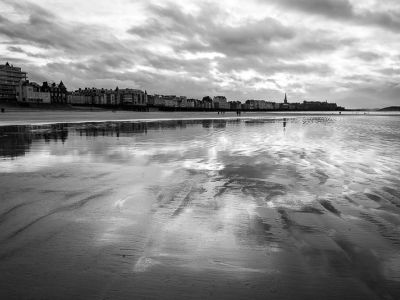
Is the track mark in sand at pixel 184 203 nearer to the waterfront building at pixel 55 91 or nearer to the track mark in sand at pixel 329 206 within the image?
the track mark in sand at pixel 329 206

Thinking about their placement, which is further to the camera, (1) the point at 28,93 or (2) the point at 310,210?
(1) the point at 28,93

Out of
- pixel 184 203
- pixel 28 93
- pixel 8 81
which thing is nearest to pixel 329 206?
pixel 184 203

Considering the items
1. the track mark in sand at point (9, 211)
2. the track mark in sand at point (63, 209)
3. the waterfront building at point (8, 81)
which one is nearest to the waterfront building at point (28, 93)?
the waterfront building at point (8, 81)

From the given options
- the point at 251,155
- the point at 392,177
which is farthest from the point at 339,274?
the point at 251,155

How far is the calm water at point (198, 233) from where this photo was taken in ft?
13.3

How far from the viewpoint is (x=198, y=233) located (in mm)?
5715

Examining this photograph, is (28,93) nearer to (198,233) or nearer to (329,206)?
(329,206)

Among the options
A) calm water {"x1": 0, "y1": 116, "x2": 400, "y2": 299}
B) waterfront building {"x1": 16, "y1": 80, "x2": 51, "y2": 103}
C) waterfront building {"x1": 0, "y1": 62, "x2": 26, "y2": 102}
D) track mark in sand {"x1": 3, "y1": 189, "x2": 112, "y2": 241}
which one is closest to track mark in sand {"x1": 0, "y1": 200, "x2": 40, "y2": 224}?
calm water {"x1": 0, "y1": 116, "x2": 400, "y2": 299}

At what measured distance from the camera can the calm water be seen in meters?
4.04

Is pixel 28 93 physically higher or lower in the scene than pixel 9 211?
higher

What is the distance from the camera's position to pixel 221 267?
14.8 ft

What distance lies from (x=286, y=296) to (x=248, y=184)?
19.3ft

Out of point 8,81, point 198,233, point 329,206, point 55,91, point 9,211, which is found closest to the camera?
point 198,233

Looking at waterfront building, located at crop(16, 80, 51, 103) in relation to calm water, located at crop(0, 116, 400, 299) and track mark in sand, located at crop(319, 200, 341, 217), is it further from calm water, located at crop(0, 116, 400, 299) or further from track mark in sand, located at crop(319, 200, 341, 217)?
track mark in sand, located at crop(319, 200, 341, 217)
